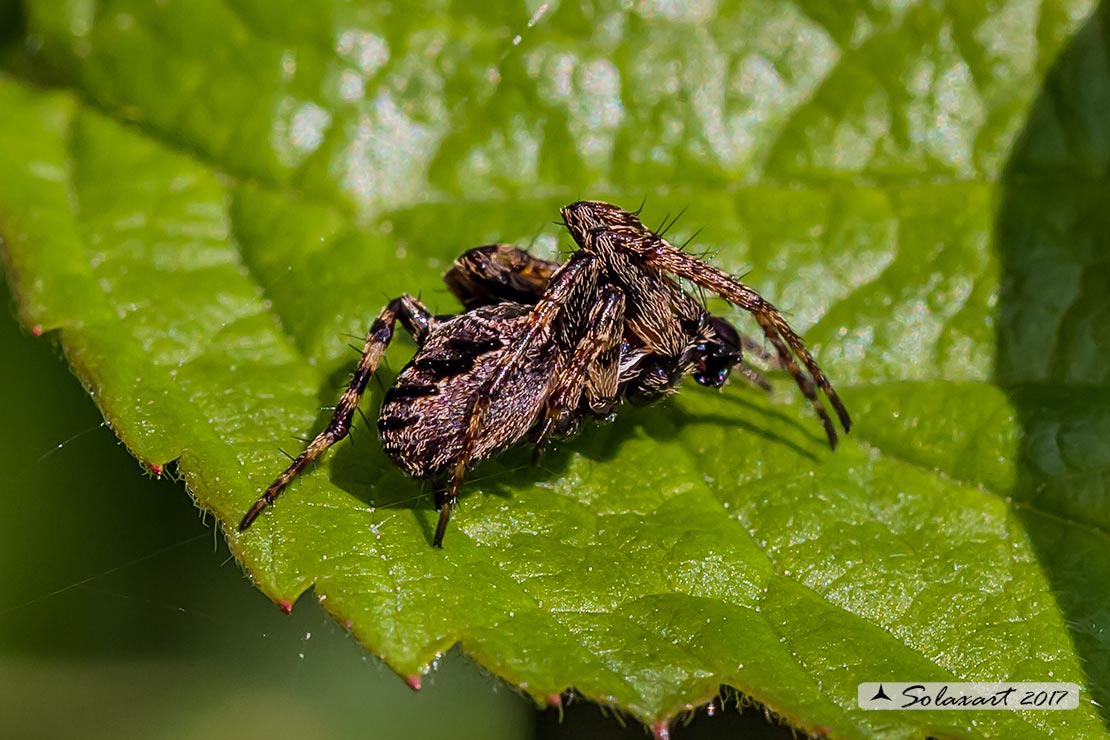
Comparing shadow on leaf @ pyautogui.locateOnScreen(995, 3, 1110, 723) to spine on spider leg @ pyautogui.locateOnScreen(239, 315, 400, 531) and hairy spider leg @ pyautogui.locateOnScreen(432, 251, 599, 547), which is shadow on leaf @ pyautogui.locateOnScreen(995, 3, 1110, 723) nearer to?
hairy spider leg @ pyautogui.locateOnScreen(432, 251, 599, 547)

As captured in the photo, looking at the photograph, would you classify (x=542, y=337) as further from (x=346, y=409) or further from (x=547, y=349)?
(x=346, y=409)

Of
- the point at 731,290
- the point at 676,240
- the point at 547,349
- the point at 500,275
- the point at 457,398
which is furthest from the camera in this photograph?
the point at 676,240

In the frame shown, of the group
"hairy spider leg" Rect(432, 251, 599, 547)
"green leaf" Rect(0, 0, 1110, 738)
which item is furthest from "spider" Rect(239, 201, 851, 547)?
"green leaf" Rect(0, 0, 1110, 738)

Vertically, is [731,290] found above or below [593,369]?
above

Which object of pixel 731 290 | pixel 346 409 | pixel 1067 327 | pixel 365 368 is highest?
pixel 1067 327

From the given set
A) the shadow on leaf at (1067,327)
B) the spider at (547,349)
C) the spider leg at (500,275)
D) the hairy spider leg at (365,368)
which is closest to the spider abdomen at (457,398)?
the spider at (547,349)

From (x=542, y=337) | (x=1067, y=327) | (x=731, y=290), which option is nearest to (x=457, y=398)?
(x=542, y=337)

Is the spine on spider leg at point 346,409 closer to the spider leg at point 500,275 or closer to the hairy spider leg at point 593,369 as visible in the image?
the spider leg at point 500,275
